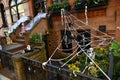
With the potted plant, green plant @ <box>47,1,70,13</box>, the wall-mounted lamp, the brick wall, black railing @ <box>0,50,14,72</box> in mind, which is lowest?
black railing @ <box>0,50,14,72</box>

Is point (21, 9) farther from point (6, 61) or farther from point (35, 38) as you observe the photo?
point (6, 61)

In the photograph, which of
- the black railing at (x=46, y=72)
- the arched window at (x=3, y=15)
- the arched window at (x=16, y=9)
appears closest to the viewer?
the black railing at (x=46, y=72)

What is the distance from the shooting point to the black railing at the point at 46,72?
294cm

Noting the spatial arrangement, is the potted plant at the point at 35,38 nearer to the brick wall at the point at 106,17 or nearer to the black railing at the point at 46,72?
the brick wall at the point at 106,17

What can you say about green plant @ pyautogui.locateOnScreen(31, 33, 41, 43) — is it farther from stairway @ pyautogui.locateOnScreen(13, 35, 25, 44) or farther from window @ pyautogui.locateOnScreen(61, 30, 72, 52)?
window @ pyautogui.locateOnScreen(61, 30, 72, 52)

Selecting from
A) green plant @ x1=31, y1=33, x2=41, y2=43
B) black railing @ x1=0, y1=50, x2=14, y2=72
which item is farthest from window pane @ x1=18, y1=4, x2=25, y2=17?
black railing @ x1=0, y1=50, x2=14, y2=72

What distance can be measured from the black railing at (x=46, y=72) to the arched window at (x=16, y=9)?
27.7 feet

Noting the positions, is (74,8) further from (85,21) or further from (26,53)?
(26,53)

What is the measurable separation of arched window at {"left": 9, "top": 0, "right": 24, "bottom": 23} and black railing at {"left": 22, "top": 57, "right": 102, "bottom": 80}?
8.43 metres

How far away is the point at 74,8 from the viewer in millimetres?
7742

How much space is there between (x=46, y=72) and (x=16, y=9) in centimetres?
981

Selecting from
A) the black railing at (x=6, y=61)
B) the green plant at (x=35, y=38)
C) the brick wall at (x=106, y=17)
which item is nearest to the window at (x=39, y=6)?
the green plant at (x=35, y=38)

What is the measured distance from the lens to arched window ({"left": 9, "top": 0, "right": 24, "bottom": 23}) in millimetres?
11790

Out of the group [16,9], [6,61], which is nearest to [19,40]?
[6,61]
